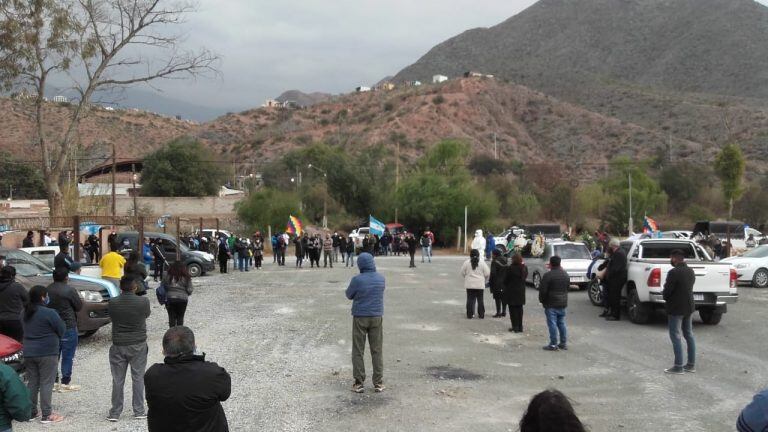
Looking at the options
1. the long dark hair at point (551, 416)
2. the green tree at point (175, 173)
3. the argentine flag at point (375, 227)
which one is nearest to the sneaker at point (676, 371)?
the long dark hair at point (551, 416)

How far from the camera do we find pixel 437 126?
9662 centimetres

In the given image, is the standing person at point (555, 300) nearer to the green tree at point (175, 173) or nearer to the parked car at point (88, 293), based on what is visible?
the parked car at point (88, 293)

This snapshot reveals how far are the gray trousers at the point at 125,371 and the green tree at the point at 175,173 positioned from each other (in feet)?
213

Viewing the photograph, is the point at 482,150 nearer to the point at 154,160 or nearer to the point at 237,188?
the point at 237,188

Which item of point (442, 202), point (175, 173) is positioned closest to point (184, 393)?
point (442, 202)

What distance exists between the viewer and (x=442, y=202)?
51.2 meters

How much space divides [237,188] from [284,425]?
263ft

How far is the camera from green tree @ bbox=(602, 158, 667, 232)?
6169 centimetres

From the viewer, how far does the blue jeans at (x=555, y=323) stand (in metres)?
11.3

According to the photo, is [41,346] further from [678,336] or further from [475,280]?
[475,280]

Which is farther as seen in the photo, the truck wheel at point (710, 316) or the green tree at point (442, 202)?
the green tree at point (442, 202)

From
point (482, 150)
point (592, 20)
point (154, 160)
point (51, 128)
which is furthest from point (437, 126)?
point (592, 20)

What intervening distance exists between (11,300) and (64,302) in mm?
832

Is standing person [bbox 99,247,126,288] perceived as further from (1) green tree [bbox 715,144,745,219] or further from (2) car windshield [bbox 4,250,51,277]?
(1) green tree [bbox 715,144,745,219]
